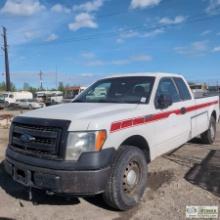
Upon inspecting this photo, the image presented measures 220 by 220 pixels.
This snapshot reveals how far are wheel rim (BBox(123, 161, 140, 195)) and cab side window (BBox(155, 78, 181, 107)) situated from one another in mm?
1311

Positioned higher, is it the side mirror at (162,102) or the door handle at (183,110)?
the side mirror at (162,102)

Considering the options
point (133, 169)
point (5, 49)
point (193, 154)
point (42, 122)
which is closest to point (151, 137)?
point (133, 169)

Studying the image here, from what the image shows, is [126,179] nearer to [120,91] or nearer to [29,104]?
[120,91]

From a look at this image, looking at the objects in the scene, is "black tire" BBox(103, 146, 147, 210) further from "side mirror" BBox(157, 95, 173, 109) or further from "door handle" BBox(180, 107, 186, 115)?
"door handle" BBox(180, 107, 186, 115)

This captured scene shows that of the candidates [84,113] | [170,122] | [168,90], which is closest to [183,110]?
[168,90]

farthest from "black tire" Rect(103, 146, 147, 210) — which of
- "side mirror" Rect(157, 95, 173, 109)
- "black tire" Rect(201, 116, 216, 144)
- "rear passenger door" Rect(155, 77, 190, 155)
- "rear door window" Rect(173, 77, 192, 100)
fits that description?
"black tire" Rect(201, 116, 216, 144)

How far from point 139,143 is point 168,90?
149 centimetres

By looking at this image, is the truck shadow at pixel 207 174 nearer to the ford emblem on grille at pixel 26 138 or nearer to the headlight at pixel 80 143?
the headlight at pixel 80 143

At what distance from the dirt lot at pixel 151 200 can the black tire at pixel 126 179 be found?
0.16 m

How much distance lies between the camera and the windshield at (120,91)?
17.6ft

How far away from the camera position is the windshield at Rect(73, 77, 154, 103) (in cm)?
536

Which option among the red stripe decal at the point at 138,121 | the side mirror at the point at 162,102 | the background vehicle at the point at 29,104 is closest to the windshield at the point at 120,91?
the side mirror at the point at 162,102

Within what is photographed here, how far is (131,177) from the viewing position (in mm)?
4562

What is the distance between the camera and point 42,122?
4223 mm
